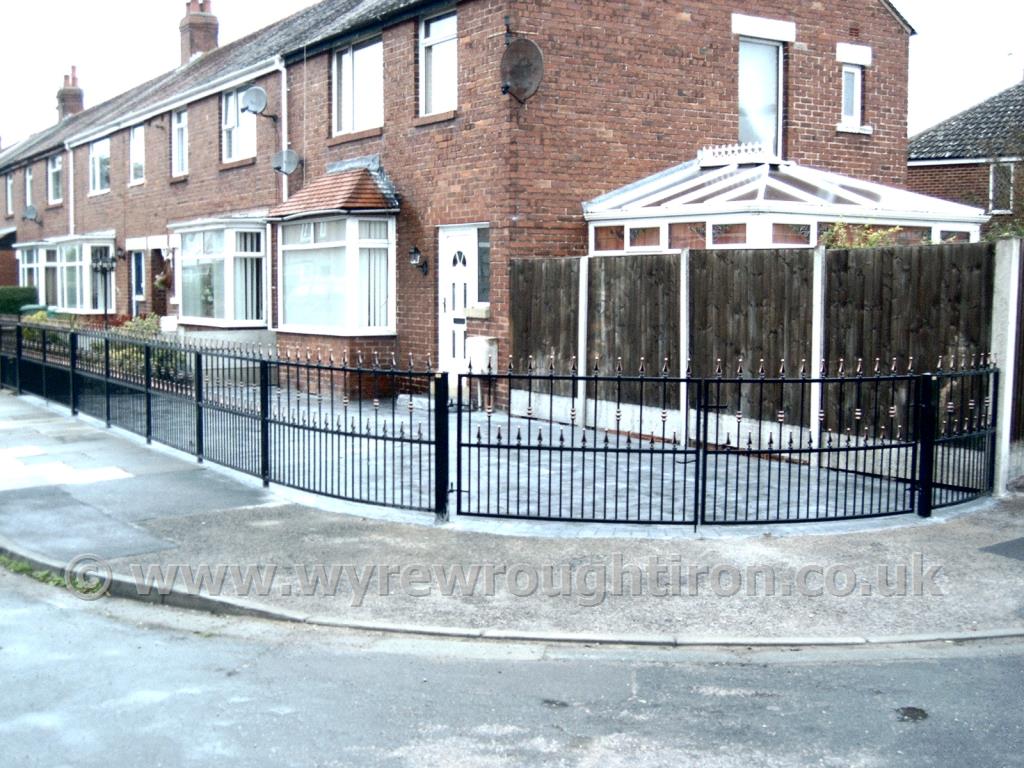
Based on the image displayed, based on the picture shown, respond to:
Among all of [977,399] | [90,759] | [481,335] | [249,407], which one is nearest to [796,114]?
[481,335]

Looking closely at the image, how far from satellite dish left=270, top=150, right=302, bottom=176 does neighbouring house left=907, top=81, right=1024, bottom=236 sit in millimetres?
14324

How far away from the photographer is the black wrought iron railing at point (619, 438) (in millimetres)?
9000

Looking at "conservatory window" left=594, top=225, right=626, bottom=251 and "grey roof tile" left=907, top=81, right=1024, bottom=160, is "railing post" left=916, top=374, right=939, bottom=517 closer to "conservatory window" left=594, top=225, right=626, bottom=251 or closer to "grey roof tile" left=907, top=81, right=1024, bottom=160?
"conservatory window" left=594, top=225, right=626, bottom=251

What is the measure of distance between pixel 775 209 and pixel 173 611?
891 cm

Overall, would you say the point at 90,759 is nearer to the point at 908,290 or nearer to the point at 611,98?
the point at 908,290

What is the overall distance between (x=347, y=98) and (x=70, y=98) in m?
30.5

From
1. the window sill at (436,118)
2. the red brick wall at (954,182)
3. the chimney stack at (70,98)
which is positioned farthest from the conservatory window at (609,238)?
the chimney stack at (70,98)

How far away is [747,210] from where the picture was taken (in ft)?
44.2

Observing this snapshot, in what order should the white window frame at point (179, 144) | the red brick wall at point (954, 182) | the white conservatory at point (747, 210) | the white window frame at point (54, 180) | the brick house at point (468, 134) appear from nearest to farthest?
the white conservatory at point (747, 210)
the brick house at point (468, 134)
the white window frame at point (179, 144)
the red brick wall at point (954, 182)
the white window frame at point (54, 180)

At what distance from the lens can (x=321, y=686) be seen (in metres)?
5.83

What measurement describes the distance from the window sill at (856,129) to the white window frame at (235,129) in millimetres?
11191

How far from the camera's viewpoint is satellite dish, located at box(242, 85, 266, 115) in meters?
20.5

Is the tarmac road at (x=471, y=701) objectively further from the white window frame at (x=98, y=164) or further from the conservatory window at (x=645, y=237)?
the white window frame at (x=98, y=164)

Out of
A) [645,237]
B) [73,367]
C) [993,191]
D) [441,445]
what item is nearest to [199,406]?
[441,445]
